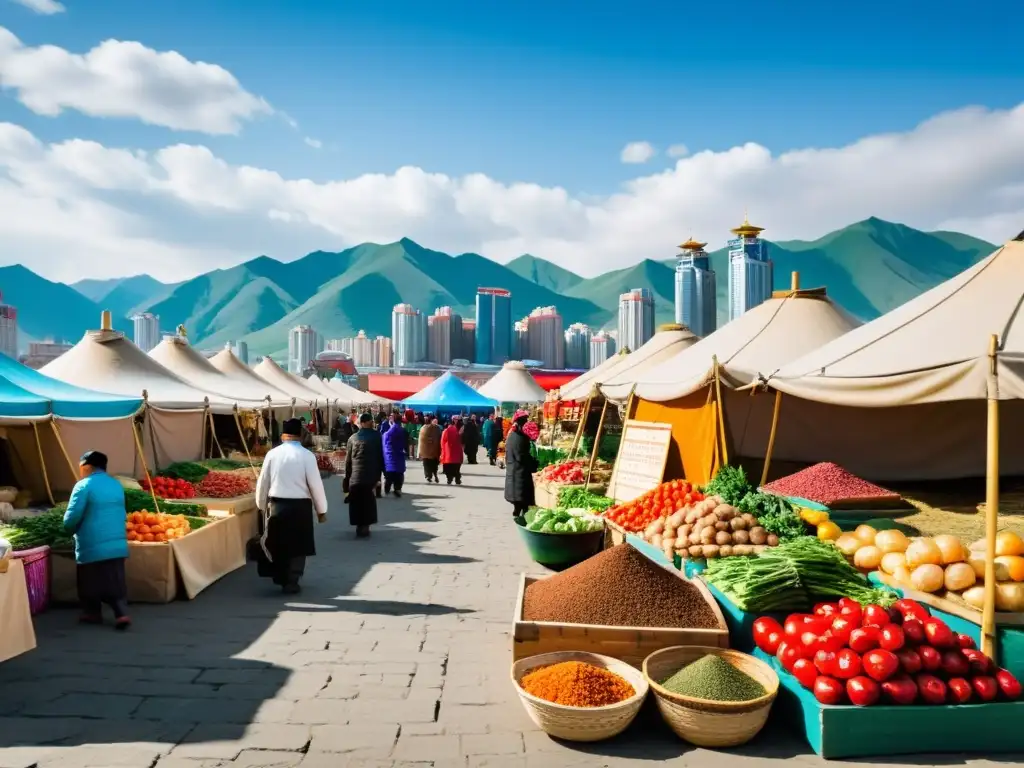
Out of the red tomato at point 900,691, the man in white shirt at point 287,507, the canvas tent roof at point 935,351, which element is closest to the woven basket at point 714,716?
the red tomato at point 900,691

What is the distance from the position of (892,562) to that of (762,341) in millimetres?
5695

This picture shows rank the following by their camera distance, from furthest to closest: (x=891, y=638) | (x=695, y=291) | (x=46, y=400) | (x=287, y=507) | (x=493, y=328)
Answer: (x=493, y=328) < (x=695, y=291) < (x=46, y=400) < (x=287, y=507) < (x=891, y=638)

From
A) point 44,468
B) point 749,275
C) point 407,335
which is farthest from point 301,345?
point 44,468

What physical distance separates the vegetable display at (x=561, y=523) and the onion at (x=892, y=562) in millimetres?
3271

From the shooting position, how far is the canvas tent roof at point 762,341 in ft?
32.3

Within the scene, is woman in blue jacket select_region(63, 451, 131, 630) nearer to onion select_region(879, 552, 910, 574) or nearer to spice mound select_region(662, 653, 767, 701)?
spice mound select_region(662, 653, 767, 701)

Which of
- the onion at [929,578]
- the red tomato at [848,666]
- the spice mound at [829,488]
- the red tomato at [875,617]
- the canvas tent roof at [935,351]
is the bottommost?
the red tomato at [848,666]

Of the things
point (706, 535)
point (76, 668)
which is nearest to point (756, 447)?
point (706, 535)

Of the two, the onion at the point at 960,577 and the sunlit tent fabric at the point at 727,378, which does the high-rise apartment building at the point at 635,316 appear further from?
the onion at the point at 960,577

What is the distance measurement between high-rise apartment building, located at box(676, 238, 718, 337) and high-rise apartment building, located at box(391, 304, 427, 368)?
37.1 meters

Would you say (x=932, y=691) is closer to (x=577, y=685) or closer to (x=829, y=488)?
(x=577, y=685)

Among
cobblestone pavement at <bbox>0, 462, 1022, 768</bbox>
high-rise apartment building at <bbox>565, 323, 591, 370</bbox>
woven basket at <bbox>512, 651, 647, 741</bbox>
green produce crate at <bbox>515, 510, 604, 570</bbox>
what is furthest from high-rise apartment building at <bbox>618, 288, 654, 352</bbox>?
woven basket at <bbox>512, 651, 647, 741</bbox>

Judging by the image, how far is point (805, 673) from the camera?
392cm

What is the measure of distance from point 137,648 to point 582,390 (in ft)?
37.5
